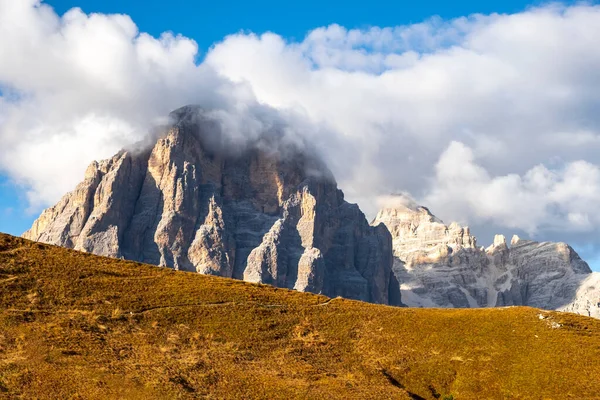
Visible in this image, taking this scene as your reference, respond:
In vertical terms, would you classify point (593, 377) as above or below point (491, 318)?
below

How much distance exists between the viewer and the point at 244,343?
7575 cm

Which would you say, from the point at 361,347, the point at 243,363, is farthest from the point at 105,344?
the point at 361,347

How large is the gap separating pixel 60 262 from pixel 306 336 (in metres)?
36.0

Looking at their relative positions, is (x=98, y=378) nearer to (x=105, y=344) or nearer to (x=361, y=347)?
(x=105, y=344)

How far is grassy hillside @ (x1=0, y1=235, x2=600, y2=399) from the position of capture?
62.7 m

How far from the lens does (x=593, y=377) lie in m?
71.6

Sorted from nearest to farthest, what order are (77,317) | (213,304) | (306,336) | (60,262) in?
(77,317)
(306,336)
(213,304)
(60,262)

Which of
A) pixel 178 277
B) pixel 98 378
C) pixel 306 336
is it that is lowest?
pixel 98 378

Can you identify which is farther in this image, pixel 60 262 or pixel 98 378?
pixel 60 262

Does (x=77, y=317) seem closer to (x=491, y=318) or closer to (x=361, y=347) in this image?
(x=361, y=347)

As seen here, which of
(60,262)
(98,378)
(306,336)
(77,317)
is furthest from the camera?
(60,262)

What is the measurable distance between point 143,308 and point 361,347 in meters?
25.9

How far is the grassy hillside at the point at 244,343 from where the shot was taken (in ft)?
206

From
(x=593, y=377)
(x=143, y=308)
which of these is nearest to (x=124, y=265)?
(x=143, y=308)
